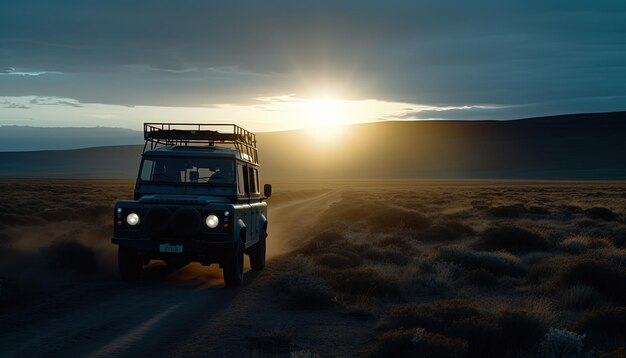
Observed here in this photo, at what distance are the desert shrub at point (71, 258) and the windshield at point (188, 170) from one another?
2.80 metres

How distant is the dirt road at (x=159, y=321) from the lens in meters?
8.10

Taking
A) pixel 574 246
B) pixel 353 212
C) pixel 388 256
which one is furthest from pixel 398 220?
pixel 388 256

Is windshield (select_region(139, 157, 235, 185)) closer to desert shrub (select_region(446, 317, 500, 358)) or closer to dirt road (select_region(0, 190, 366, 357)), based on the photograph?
dirt road (select_region(0, 190, 366, 357))

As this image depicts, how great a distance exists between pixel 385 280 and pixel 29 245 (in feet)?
35.6

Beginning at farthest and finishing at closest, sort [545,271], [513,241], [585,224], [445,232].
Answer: [585,224] < [445,232] < [513,241] < [545,271]

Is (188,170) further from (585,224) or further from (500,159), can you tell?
(500,159)

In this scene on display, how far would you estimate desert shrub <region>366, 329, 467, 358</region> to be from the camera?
7.21 meters

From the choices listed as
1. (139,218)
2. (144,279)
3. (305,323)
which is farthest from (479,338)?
(144,279)

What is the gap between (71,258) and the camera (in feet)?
49.0

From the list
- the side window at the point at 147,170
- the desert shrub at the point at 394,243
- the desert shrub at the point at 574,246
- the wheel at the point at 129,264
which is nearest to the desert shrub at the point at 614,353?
the wheel at the point at 129,264

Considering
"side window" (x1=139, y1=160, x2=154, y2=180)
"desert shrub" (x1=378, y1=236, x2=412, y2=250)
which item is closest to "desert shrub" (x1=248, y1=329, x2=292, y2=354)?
"side window" (x1=139, y1=160, x2=154, y2=180)

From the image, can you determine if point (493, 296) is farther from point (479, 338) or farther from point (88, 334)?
point (88, 334)

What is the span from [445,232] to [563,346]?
15785mm

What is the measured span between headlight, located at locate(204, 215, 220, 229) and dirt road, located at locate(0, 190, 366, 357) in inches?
48.1
